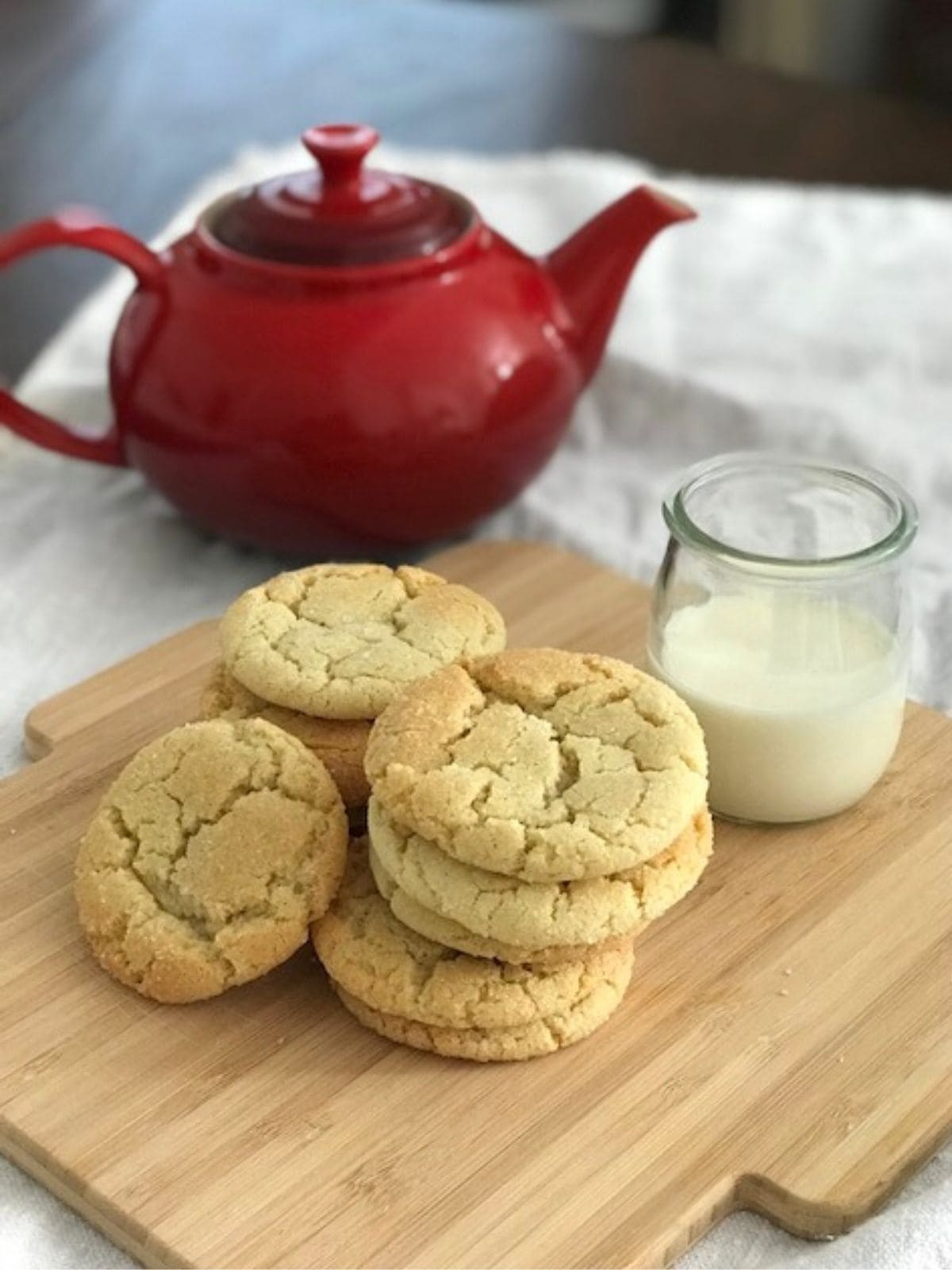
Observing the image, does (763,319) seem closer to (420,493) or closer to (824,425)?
(824,425)

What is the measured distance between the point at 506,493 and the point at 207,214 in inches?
12.1

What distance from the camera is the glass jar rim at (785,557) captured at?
3.43 feet

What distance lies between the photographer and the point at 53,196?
6.31ft

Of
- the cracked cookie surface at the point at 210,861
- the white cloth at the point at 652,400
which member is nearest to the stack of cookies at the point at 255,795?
the cracked cookie surface at the point at 210,861

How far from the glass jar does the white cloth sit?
204 millimetres

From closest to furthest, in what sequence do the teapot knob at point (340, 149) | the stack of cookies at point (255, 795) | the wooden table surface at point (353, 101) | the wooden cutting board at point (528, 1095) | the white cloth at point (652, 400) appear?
the wooden cutting board at point (528, 1095) < the stack of cookies at point (255, 795) < the teapot knob at point (340, 149) < the white cloth at point (652, 400) < the wooden table surface at point (353, 101)

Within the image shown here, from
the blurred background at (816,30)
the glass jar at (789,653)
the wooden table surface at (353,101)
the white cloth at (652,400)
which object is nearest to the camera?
the glass jar at (789,653)

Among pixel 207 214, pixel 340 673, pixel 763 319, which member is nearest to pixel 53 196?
pixel 207 214

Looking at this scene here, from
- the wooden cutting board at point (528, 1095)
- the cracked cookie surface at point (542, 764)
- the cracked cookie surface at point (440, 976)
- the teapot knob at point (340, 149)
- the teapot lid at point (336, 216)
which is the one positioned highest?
the teapot knob at point (340, 149)

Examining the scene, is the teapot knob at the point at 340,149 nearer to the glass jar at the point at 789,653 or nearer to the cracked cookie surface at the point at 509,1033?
the glass jar at the point at 789,653

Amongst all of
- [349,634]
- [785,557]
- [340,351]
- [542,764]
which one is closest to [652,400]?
[340,351]

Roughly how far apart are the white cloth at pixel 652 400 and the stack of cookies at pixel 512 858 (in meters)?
0.39

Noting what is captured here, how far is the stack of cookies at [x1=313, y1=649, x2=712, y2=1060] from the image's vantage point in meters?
0.88

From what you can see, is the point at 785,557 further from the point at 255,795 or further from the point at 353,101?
the point at 353,101
